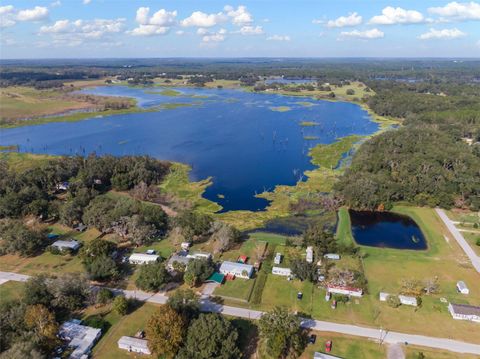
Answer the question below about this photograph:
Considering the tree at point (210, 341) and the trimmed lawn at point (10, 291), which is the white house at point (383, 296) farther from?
the trimmed lawn at point (10, 291)

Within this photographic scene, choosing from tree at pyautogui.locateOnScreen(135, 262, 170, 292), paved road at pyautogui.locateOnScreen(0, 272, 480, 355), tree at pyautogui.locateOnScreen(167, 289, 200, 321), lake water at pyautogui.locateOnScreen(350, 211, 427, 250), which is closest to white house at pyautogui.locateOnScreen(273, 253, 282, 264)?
paved road at pyautogui.locateOnScreen(0, 272, 480, 355)

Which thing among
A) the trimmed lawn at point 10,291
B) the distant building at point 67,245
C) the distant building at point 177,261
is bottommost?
the trimmed lawn at point 10,291

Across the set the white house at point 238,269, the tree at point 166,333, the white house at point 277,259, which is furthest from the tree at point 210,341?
the white house at point 277,259

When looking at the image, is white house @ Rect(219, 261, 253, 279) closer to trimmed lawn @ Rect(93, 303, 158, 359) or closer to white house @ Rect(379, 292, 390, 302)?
trimmed lawn @ Rect(93, 303, 158, 359)

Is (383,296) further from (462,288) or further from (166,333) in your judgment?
(166,333)

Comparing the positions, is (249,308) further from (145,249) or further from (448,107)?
(448,107)

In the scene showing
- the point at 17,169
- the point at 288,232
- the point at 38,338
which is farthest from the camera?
the point at 17,169

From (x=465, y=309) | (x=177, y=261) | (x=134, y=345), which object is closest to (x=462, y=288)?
(x=465, y=309)

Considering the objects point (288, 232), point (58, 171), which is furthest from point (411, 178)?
point (58, 171)
